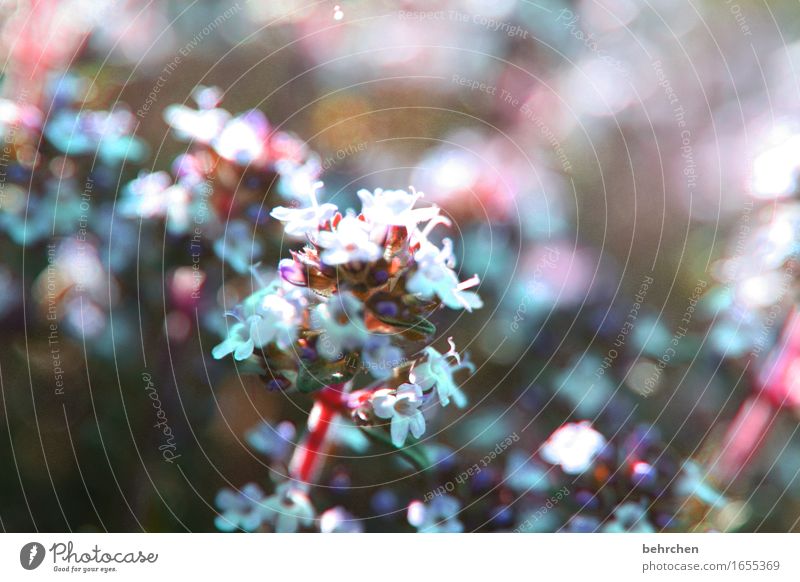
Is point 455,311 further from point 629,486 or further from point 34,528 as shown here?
point 34,528

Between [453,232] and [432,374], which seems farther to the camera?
[453,232]

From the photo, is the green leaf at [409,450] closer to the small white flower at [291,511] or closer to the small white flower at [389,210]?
the small white flower at [291,511]

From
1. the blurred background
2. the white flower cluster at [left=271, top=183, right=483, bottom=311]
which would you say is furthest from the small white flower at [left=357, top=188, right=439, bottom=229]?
the blurred background

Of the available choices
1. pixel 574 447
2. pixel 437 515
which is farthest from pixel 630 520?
pixel 437 515

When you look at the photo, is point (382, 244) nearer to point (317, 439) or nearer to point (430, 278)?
point (430, 278)

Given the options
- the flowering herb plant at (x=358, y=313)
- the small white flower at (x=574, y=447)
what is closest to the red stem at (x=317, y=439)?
the flowering herb plant at (x=358, y=313)
